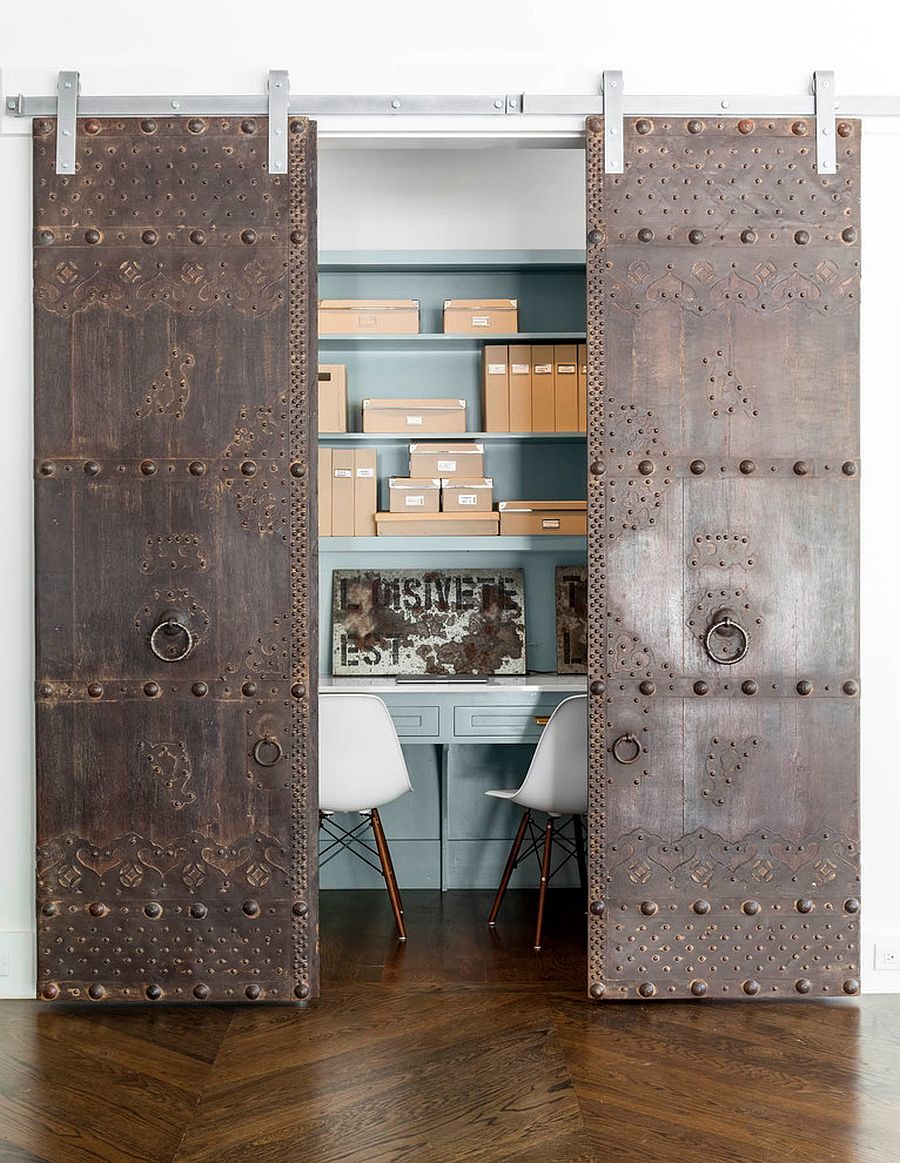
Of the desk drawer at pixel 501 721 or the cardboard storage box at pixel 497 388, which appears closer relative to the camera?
the desk drawer at pixel 501 721

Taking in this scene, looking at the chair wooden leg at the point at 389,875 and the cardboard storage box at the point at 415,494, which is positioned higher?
the cardboard storage box at the point at 415,494

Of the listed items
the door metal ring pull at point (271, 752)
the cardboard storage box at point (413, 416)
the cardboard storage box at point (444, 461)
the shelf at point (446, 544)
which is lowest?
the door metal ring pull at point (271, 752)

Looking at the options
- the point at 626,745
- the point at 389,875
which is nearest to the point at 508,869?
the point at 389,875

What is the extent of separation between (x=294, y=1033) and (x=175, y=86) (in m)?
2.54

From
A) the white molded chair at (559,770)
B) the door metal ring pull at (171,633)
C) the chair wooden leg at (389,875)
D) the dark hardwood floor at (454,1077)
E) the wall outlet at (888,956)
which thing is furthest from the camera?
the chair wooden leg at (389,875)

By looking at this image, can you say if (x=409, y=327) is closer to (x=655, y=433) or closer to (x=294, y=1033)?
(x=655, y=433)

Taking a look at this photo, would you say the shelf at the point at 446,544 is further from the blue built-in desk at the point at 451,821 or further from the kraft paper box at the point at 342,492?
the blue built-in desk at the point at 451,821

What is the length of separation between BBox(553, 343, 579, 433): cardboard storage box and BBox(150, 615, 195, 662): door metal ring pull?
5.96 feet

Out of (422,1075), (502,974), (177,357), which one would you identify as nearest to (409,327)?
(177,357)

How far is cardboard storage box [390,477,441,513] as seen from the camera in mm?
4234

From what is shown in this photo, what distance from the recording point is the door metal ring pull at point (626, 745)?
3021 mm

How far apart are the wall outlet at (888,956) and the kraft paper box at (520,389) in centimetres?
216

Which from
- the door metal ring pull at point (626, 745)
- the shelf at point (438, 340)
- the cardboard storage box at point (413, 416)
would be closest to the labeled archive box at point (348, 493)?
the cardboard storage box at point (413, 416)

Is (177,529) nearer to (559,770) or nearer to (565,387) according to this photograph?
(559,770)
